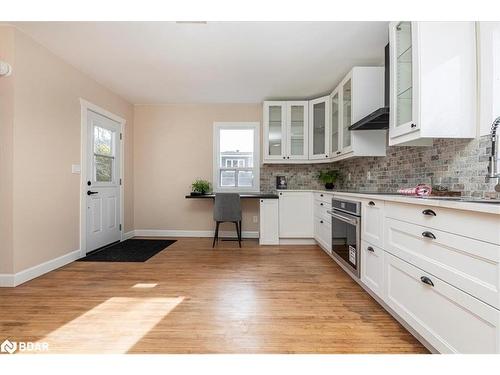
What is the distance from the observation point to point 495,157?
1.57 m

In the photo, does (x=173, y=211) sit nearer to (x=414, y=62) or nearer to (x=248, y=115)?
(x=248, y=115)

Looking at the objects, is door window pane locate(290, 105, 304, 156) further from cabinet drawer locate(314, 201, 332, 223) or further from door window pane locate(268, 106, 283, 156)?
cabinet drawer locate(314, 201, 332, 223)

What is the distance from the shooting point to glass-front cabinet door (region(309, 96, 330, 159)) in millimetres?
4148

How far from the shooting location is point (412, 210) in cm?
163

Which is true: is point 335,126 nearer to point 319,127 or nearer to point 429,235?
point 319,127

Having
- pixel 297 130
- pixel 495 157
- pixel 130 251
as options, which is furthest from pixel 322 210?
pixel 130 251

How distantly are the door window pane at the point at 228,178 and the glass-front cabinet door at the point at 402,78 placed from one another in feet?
9.87

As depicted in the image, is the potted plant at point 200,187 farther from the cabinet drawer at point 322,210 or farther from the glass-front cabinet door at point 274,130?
the cabinet drawer at point 322,210

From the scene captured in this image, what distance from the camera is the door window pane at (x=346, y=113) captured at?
3.36 metres

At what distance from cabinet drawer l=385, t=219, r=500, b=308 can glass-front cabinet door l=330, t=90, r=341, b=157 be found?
2.24 meters

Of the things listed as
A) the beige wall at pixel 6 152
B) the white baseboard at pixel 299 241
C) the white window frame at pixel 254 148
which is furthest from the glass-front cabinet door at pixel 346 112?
the beige wall at pixel 6 152

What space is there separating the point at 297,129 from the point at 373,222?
2575 mm
